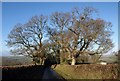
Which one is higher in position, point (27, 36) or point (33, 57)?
point (27, 36)

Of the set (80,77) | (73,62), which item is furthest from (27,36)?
(80,77)

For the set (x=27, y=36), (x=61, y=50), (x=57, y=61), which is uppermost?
(x=27, y=36)

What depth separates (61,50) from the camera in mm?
38188

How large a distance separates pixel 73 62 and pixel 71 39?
4162mm

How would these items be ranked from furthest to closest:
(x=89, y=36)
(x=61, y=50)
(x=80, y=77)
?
(x=61, y=50), (x=89, y=36), (x=80, y=77)

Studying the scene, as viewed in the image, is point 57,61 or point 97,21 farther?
point 57,61

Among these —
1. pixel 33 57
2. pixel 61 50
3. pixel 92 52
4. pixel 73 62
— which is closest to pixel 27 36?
pixel 33 57

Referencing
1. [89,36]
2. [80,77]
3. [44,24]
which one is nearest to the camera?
[80,77]

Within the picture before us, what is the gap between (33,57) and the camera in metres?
39.8

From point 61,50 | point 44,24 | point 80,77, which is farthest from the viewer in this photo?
point 44,24

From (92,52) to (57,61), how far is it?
25.8ft

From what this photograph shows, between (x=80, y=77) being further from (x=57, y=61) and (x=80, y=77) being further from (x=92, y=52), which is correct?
(x=57, y=61)

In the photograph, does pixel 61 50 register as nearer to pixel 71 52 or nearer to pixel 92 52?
pixel 71 52

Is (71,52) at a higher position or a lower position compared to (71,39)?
lower
